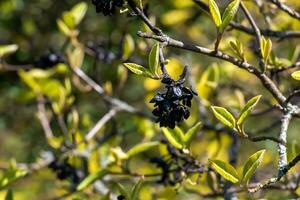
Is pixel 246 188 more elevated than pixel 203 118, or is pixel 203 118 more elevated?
pixel 246 188

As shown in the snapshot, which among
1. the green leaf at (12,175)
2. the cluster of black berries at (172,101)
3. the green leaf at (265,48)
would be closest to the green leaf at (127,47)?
the green leaf at (12,175)

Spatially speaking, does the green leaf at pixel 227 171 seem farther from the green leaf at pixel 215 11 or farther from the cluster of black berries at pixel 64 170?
the cluster of black berries at pixel 64 170

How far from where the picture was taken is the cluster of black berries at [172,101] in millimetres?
1155

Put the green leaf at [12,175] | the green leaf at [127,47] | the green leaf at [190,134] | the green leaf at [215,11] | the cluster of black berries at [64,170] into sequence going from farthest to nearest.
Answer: the green leaf at [127,47] < the cluster of black berries at [64,170] < the green leaf at [12,175] < the green leaf at [190,134] < the green leaf at [215,11]

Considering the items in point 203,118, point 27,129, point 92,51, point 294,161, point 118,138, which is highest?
point 294,161

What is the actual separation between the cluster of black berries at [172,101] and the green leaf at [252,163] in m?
0.17

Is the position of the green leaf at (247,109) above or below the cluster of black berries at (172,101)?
below

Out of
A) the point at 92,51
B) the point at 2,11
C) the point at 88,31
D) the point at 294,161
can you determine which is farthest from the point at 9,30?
the point at 294,161

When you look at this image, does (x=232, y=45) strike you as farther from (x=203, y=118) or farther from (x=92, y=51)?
(x=92, y=51)

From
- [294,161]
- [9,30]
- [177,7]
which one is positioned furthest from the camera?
[9,30]

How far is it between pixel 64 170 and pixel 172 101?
2.92 ft

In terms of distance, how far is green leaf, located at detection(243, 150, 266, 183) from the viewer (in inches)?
47.8

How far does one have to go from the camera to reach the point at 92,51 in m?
2.23

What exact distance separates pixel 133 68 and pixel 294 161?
360 mm
